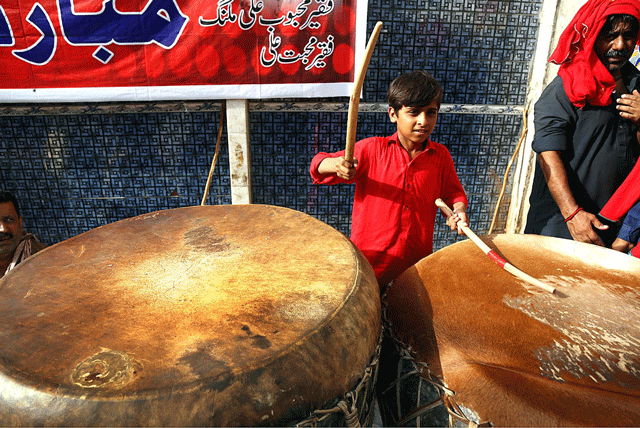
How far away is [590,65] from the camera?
72.3 inches

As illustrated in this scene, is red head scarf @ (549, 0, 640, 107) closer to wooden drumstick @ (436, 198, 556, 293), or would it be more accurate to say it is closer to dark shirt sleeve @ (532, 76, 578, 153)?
dark shirt sleeve @ (532, 76, 578, 153)

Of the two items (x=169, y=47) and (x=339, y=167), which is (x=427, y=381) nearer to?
(x=339, y=167)

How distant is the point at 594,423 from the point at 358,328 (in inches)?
18.8

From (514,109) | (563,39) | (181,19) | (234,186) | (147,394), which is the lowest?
(234,186)

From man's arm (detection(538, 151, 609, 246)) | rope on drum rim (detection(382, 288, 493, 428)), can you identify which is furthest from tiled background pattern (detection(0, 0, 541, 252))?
rope on drum rim (detection(382, 288, 493, 428))

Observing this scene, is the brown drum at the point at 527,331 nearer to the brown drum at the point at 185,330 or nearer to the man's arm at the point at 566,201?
the brown drum at the point at 185,330

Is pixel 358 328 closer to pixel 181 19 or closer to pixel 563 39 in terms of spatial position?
pixel 563 39

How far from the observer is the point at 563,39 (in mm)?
2039

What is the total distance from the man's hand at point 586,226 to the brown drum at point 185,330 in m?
1.38

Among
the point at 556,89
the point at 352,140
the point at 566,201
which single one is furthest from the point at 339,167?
the point at 556,89

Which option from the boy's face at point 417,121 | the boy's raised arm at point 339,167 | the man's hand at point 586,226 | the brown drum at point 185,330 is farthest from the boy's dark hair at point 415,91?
the man's hand at point 586,226

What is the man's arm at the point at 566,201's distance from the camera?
5.74 feet

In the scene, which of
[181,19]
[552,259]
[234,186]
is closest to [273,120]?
[234,186]

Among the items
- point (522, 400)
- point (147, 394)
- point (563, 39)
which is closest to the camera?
point (147, 394)
